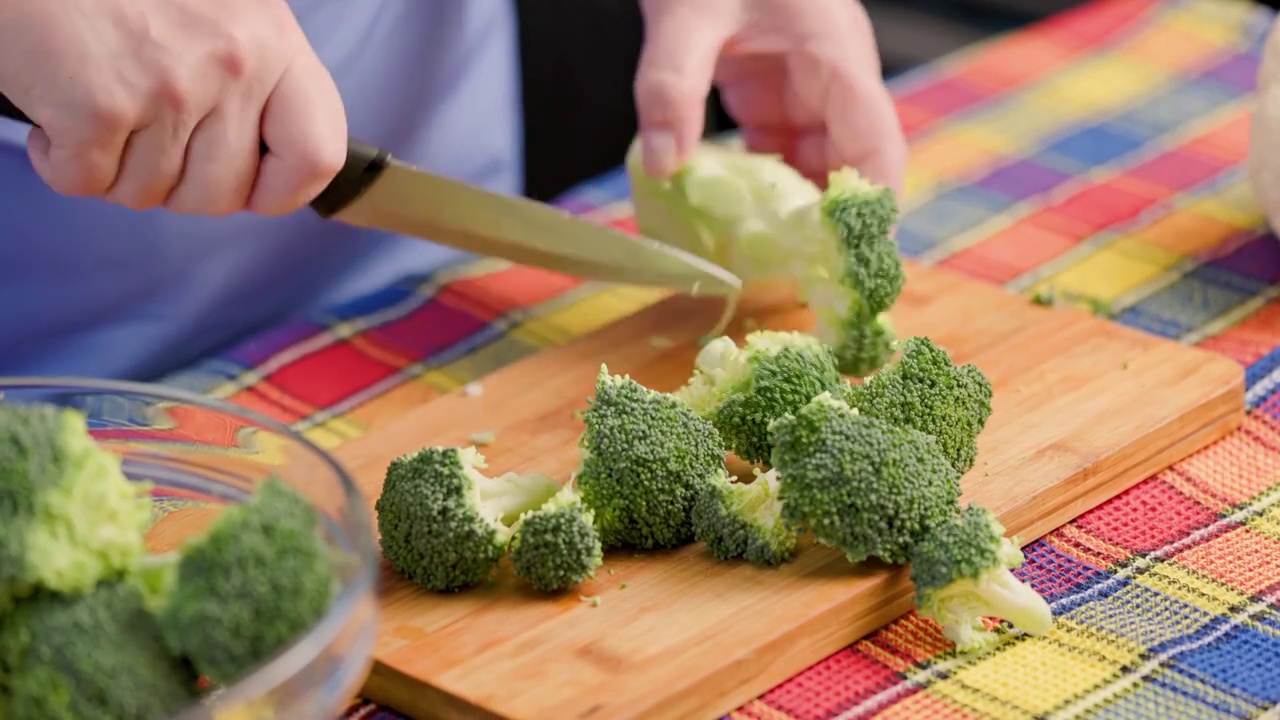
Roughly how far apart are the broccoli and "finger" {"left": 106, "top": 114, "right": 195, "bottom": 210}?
63cm

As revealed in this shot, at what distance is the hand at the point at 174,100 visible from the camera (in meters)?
1.41

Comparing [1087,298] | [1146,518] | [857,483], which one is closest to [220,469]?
[857,483]

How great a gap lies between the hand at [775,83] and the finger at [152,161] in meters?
0.56

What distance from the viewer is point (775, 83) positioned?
206 centimetres

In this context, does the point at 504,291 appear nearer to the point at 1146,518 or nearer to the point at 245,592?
the point at 1146,518

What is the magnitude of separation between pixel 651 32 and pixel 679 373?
1.33 feet

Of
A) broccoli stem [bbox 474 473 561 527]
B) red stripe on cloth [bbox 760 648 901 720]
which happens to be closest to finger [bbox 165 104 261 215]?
broccoli stem [bbox 474 473 561 527]

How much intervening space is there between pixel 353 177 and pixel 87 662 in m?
0.73

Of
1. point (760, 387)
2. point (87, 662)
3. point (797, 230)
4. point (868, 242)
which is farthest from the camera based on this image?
point (797, 230)

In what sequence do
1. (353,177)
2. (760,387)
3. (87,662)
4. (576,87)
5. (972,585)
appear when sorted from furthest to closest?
(576,87)
(353,177)
(760,387)
(972,585)
(87,662)

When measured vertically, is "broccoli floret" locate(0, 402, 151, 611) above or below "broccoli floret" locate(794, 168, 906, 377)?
above

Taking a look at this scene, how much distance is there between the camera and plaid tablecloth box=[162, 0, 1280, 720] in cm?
130

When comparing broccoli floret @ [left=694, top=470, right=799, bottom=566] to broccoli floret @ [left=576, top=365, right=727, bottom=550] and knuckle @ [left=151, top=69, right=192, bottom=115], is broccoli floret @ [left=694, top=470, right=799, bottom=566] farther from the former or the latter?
knuckle @ [left=151, top=69, right=192, bottom=115]

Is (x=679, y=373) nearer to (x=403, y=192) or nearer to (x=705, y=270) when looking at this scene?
(x=705, y=270)
